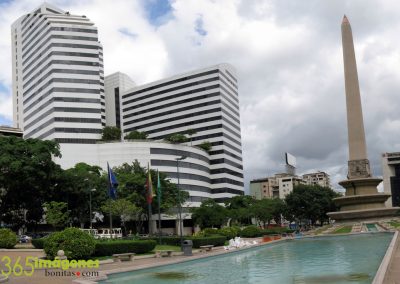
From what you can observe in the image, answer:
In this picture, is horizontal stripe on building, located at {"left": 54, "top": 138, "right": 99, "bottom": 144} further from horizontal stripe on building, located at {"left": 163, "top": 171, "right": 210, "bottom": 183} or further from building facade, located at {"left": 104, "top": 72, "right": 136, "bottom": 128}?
building facade, located at {"left": 104, "top": 72, "right": 136, "bottom": 128}

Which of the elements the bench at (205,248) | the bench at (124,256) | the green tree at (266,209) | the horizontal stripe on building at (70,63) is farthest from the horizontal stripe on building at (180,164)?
the bench at (124,256)

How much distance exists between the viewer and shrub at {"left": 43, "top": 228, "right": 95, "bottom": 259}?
88.3 ft

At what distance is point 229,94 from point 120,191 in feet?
261

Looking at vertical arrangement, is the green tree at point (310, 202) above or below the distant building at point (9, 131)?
below

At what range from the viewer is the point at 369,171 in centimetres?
6650

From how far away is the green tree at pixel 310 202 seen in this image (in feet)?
348

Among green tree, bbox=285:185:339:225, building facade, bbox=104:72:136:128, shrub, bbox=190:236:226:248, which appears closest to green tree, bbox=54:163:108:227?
shrub, bbox=190:236:226:248

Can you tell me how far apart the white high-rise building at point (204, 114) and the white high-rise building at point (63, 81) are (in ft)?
88.0

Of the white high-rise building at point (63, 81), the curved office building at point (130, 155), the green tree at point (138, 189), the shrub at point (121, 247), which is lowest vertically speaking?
the shrub at point (121, 247)

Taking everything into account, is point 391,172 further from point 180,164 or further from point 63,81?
point 63,81

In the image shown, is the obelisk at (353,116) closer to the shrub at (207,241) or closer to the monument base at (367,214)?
the monument base at (367,214)

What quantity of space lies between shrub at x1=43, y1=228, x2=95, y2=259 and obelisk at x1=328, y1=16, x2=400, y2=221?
1704 inches

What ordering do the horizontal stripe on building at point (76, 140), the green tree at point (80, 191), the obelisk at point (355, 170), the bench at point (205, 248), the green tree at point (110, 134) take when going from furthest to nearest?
1. the green tree at point (110, 134)
2. the horizontal stripe on building at point (76, 140)
3. the green tree at point (80, 191)
4. the obelisk at point (355, 170)
5. the bench at point (205, 248)

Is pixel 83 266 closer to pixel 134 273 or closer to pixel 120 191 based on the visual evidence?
pixel 134 273
